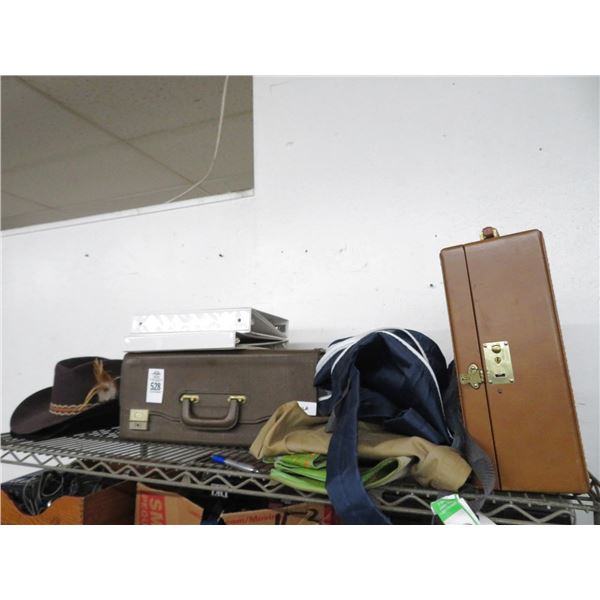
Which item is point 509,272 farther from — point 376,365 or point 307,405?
point 307,405

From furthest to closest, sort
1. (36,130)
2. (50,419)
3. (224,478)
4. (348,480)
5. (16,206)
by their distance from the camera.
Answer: (16,206) < (36,130) < (50,419) < (224,478) < (348,480)

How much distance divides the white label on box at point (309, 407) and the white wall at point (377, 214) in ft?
1.05

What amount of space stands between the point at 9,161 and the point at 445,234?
5.29 feet

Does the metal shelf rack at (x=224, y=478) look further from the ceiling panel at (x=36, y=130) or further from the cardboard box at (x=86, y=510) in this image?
the ceiling panel at (x=36, y=130)

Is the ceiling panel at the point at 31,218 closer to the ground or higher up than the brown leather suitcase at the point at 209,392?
higher up

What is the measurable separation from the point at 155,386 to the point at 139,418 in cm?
7

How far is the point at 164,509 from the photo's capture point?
29.6 inches

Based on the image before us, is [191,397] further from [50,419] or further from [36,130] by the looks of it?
[36,130]

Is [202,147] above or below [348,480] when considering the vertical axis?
above

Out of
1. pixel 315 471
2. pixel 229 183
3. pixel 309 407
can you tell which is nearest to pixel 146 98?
pixel 229 183

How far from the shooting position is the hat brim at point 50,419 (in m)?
0.83

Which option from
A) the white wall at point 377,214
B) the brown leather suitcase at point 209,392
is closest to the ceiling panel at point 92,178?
the white wall at point 377,214

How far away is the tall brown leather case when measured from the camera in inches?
18.7

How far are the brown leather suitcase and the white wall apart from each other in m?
0.30
